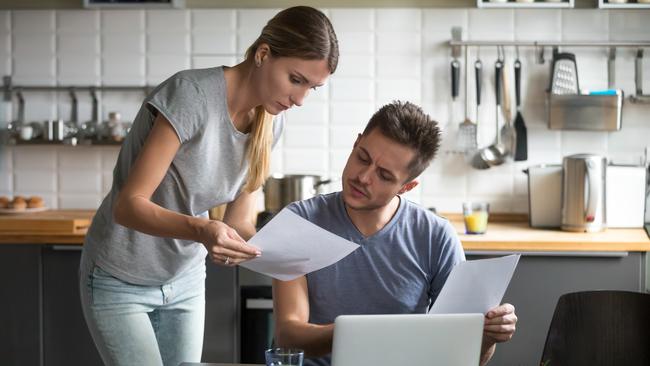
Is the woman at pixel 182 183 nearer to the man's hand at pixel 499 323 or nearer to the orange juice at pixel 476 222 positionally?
the man's hand at pixel 499 323

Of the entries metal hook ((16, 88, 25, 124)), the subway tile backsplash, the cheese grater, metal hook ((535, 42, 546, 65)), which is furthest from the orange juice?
metal hook ((16, 88, 25, 124))

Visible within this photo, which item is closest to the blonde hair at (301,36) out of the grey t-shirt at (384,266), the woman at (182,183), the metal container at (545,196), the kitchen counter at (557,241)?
the woman at (182,183)

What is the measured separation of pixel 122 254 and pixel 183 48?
202cm

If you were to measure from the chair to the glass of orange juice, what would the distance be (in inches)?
50.8

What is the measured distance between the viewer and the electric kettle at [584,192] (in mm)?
3689

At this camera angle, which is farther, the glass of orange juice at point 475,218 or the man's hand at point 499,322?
the glass of orange juice at point 475,218

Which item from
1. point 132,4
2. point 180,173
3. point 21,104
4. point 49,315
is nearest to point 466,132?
point 132,4

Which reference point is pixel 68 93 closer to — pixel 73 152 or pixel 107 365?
pixel 73 152

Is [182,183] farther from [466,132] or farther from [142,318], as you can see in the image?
[466,132]

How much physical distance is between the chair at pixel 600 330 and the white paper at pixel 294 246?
73 centimetres

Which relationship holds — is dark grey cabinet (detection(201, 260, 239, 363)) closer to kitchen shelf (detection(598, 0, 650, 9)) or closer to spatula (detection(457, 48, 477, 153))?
spatula (detection(457, 48, 477, 153))

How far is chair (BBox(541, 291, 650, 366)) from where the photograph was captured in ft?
7.55

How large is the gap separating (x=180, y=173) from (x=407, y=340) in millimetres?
846

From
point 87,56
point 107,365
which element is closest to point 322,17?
point 107,365
